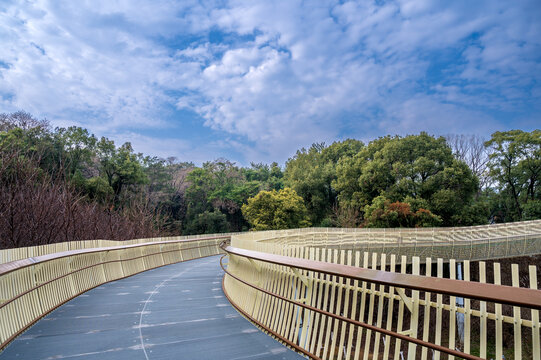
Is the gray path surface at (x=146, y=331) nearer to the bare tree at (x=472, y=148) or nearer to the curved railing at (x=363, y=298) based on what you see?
the curved railing at (x=363, y=298)

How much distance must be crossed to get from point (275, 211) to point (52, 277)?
38023 mm

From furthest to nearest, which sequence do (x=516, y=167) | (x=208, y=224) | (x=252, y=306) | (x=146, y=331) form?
(x=208, y=224) < (x=516, y=167) < (x=252, y=306) < (x=146, y=331)

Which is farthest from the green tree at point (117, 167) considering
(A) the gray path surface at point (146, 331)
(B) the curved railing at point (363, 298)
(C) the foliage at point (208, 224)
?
(B) the curved railing at point (363, 298)

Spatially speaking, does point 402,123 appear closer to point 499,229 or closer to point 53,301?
point 499,229

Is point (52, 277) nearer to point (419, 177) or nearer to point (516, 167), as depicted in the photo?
point (419, 177)

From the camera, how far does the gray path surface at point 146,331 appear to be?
558 centimetres

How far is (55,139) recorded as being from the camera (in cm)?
4250

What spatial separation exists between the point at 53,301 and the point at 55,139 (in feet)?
129

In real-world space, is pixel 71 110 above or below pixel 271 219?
above

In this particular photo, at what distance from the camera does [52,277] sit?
9.05m

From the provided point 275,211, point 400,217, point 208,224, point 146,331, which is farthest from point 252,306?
point 208,224

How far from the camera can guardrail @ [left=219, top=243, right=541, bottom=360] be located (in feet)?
10.1

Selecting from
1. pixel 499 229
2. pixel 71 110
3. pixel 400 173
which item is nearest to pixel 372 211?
pixel 400 173

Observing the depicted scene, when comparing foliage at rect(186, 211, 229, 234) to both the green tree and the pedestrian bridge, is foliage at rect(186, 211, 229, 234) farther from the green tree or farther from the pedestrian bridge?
the pedestrian bridge
